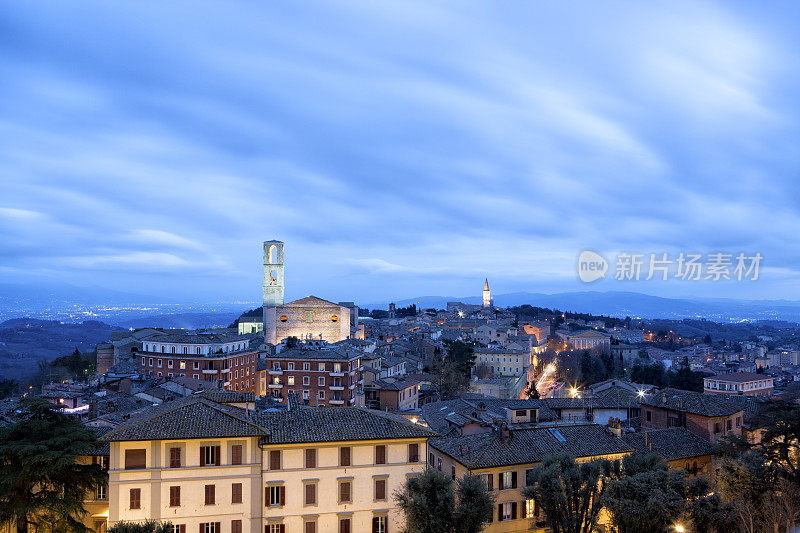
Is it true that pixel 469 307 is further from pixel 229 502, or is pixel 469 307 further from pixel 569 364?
pixel 229 502

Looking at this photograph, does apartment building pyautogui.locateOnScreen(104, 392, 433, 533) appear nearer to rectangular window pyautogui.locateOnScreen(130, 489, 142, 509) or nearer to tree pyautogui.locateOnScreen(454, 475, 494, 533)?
rectangular window pyautogui.locateOnScreen(130, 489, 142, 509)

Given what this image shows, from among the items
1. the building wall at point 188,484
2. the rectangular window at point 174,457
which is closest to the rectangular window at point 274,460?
the building wall at point 188,484

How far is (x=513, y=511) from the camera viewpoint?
23438 mm

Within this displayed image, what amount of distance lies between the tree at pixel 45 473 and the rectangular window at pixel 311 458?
6.92 metres

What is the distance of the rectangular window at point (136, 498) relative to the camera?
20094 mm

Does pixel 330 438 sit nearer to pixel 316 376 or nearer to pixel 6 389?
pixel 316 376

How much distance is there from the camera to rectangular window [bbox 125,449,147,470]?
20203 millimetres

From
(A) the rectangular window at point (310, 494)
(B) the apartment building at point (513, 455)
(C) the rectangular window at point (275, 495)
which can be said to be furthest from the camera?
(B) the apartment building at point (513, 455)

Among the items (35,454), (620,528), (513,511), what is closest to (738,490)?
(620,528)

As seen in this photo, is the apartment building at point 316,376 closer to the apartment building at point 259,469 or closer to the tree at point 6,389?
the tree at point 6,389

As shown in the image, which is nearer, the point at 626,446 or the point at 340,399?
the point at 626,446

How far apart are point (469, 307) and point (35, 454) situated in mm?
136331

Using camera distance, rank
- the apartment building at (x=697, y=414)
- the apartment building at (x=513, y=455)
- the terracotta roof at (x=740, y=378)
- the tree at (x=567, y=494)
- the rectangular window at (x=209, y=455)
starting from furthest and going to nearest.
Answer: the terracotta roof at (x=740, y=378) → the apartment building at (x=697, y=414) → the apartment building at (x=513, y=455) → the rectangular window at (x=209, y=455) → the tree at (x=567, y=494)

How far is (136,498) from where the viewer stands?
20.1 meters
